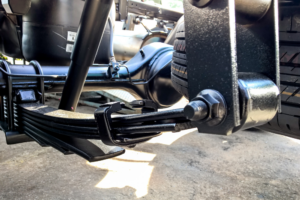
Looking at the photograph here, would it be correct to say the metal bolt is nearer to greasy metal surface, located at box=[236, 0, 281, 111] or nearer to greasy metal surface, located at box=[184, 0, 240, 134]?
greasy metal surface, located at box=[184, 0, 240, 134]

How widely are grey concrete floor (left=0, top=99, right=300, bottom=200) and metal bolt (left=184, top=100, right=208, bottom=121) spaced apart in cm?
86

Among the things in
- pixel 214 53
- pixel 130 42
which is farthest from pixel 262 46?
pixel 130 42

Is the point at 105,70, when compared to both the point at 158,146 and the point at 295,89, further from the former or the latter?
the point at 295,89

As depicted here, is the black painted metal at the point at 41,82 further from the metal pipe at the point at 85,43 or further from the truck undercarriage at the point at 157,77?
the metal pipe at the point at 85,43

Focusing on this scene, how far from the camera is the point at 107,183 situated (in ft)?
4.43

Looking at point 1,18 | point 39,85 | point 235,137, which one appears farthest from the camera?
point 235,137

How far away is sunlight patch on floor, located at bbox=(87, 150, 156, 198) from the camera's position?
133cm

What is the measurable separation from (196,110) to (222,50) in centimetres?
13

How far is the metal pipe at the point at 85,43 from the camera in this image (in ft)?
2.77

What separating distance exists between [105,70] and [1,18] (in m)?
0.98

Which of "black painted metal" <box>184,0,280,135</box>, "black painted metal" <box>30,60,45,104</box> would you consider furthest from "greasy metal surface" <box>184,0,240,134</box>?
"black painted metal" <box>30,60,45,104</box>

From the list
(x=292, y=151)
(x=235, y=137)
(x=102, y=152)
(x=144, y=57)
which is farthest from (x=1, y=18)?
(x=292, y=151)

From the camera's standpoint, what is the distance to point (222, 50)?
50 cm

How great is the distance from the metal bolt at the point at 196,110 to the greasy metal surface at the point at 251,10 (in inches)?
10.1
